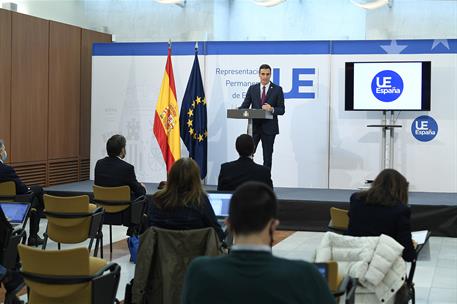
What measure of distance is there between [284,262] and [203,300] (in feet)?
0.92

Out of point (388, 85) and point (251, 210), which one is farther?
point (388, 85)

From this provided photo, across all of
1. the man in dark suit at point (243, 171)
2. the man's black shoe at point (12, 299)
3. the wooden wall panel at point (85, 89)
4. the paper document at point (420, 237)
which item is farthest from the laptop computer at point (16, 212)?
the wooden wall panel at point (85, 89)

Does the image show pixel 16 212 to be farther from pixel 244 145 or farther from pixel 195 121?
pixel 195 121

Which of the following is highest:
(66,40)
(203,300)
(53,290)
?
(66,40)

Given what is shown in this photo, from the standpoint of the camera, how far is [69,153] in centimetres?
1183

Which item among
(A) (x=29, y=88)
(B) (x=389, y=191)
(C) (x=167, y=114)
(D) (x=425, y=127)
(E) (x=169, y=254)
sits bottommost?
(E) (x=169, y=254)

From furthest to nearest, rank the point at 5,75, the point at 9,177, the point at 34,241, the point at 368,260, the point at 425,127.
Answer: the point at 425,127, the point at 5,75, the point at 34,241, the point at 9,177, the point at 368,260

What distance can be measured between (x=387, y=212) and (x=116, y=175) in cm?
347

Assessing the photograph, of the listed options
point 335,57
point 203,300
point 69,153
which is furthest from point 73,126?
point 203,300

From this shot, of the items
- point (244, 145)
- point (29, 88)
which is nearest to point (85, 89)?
point (29, 88)

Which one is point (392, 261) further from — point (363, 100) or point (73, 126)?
point (73, 126)

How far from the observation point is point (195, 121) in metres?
10.9

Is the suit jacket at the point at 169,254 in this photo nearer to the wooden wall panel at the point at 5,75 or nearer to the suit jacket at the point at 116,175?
the suit jacket at the point at 116,175

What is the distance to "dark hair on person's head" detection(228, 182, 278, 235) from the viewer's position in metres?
2.22
